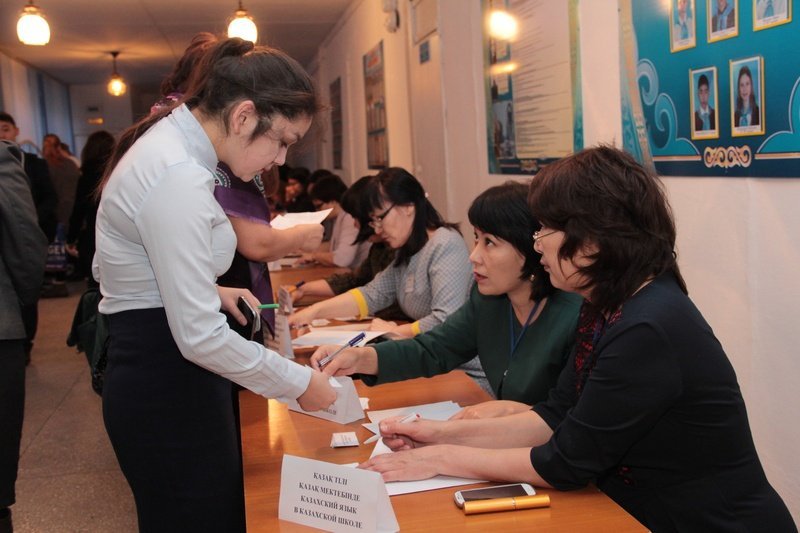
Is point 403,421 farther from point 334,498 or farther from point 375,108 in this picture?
point 375,108

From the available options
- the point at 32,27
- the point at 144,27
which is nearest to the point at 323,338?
the point at 32,27

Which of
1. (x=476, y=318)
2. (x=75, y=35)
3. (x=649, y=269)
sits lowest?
(x=476, y=318)

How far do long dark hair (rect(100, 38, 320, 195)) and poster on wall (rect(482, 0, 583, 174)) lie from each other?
1.80 meters

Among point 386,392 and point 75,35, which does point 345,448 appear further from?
point 75,35

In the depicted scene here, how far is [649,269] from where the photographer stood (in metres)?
1.43

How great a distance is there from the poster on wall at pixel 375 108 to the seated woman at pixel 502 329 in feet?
16.0

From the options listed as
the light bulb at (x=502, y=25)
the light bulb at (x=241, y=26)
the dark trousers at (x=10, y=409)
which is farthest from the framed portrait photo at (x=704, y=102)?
the light bulb at (x=241, y=26)

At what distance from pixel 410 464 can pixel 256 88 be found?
74cm

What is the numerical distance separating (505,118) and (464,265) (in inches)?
49.5

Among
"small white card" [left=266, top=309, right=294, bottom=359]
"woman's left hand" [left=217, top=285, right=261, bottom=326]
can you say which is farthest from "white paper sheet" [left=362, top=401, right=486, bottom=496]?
"small white card" [left=266, top=309, right=294, bottom=359]

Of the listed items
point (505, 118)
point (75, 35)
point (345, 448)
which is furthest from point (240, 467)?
point (75, 35)

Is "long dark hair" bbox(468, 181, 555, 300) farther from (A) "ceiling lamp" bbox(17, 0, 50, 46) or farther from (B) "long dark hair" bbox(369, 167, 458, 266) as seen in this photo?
(A) "ceiling lamp" bbox(17, 0, 50, 46)

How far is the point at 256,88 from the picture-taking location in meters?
1.42

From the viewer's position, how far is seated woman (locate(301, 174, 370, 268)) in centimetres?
493
